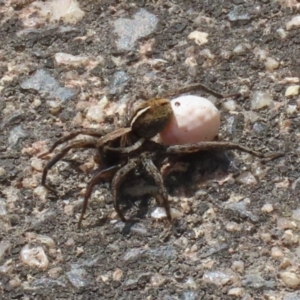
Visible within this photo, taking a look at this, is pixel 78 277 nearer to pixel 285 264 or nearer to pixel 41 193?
pixel 41 193

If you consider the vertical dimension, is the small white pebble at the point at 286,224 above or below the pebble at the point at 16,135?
below

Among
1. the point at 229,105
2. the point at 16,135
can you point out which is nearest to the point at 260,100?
the point at 229,105

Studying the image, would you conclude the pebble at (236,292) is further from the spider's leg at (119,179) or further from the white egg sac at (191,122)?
the white egg sac at (191,122)

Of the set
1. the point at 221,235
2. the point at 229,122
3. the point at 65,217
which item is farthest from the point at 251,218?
the point at 65,217

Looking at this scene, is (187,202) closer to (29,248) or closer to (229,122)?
(229,122)

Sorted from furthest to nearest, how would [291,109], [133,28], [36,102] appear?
1. [133,28]
2. [36,102]
3. [291,109]

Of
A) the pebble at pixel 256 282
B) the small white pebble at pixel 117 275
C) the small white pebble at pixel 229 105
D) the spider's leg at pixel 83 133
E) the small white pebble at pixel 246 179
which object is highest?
the spider's leg at pixel 83 133

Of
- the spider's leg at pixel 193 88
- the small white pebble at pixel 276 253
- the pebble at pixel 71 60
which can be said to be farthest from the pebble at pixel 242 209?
the pebble at pixel 71 60

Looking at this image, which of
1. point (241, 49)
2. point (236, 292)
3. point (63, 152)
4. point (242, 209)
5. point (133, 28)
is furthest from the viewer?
Answer: point (133, 28)
